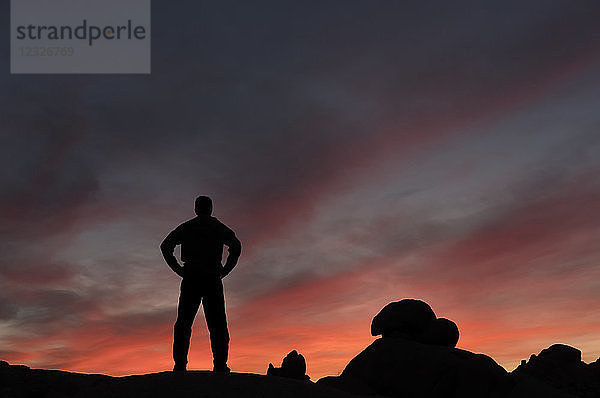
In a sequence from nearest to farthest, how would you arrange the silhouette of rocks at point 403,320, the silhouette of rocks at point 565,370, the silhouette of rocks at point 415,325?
the silhouette of rocks at point 415,325 < the silhouette of rocks at point 403,320 < the silhouette of rocks at point 565,370

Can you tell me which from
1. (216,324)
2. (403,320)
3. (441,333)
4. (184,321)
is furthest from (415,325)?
(184,321)

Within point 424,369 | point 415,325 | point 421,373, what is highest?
point 415,325

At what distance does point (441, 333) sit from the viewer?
85.2 ft

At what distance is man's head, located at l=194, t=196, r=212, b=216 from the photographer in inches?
410

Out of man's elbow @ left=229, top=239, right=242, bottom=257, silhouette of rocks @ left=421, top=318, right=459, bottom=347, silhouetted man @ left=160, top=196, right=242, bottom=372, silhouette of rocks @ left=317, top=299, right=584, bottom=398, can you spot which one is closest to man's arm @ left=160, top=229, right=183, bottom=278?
silhouetted man @ left=160, top=196, right=242, bottom=372

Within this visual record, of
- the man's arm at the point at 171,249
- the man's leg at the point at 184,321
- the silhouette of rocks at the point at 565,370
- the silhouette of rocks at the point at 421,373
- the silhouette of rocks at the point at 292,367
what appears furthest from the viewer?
the silhouette of rocks at the point at 292,367

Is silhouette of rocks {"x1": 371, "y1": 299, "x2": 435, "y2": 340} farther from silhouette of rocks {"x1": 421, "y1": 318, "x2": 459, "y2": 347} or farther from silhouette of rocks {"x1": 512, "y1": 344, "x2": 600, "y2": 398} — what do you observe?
silhouette of rocks {"x1": 512, "y1": 344, "x2": 600, "y2": 398}

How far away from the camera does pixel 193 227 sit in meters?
10.3

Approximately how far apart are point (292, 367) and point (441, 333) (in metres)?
33.4

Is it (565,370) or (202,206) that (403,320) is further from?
(565,370)

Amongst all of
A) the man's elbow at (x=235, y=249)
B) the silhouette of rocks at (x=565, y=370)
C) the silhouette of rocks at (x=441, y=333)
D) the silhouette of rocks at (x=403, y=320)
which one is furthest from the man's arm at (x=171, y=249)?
the silhouette of rocks at (x=565, y=370)

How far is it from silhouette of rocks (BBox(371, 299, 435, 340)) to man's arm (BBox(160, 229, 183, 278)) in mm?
17764

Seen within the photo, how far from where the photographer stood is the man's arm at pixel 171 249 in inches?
402

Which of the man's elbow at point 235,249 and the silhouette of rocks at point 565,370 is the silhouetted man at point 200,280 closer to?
the man's elbow at point 235,249
